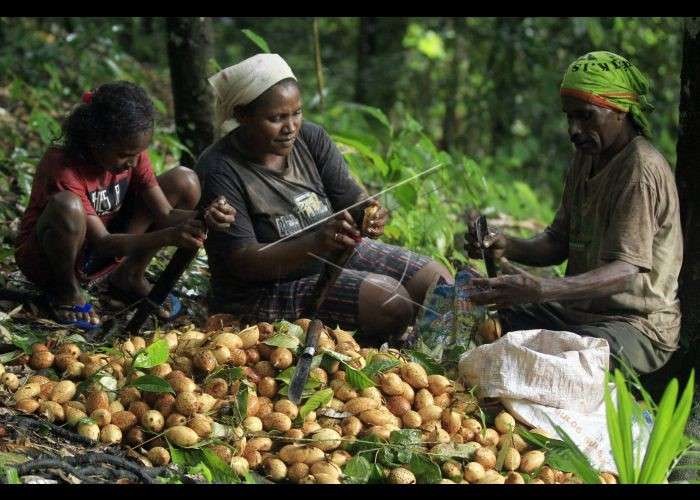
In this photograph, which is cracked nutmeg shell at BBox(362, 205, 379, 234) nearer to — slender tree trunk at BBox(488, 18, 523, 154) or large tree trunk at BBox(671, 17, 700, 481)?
large tree trunk at BBox(671, 17, 700, 481)

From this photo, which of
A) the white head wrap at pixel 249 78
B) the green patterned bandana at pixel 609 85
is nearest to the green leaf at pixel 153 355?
the white head wrap at pixel 249 78

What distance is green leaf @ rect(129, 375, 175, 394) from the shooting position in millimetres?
3021

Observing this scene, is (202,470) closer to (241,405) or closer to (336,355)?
(241,405)

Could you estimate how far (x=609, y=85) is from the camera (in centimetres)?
Result: 333

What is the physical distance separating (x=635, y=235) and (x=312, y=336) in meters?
1.12

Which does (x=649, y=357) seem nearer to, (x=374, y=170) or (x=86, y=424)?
(x=86, y=424)

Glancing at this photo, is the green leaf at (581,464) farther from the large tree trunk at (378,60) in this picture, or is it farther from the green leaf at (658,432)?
the large tree trunk at (378,60)

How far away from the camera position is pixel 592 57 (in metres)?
3.40

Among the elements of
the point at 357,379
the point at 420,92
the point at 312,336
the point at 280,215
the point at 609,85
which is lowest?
the point at 420,92

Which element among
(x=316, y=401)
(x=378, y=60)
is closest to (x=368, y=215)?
(x=316, y=401)

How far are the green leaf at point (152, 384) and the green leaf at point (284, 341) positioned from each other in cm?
38

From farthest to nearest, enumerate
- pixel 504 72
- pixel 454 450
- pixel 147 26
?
pixel 147 26
pixel 504 72
pixel 454 450

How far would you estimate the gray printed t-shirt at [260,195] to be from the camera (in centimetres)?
373

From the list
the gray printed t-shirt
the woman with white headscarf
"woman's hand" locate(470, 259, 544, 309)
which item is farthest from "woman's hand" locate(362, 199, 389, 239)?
the gray printed t-shirt
